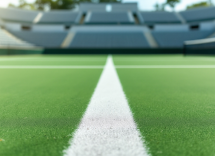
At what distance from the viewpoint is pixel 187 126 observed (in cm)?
99

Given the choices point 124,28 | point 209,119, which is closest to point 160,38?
point 124,28

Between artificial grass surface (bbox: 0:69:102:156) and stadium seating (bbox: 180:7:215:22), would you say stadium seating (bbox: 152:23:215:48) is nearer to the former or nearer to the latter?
stadium seating (bbox: 180:7:215:22)

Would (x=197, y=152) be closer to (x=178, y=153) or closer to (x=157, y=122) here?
(x=178, y=153)

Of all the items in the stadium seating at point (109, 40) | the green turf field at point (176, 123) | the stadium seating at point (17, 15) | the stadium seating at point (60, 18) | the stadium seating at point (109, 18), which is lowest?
the stadium seating at point (109, 40)

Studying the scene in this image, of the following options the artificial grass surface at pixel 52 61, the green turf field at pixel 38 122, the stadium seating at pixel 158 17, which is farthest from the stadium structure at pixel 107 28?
the green turf field at pixel 38 122

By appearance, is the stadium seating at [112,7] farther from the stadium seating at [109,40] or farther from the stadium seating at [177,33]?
the stadium seating at [109,40]

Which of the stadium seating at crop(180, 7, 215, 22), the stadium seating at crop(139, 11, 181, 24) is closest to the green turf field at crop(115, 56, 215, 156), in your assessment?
the stadium seating at crop(139, 11, 181, 24)

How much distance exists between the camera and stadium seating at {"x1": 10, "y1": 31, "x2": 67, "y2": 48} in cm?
2455

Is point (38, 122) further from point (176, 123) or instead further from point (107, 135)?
point (176, 123)

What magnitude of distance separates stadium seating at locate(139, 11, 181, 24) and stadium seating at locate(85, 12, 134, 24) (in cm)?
204

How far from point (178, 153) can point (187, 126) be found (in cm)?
32

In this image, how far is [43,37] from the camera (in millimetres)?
25672

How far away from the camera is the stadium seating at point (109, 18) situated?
27.1 metres

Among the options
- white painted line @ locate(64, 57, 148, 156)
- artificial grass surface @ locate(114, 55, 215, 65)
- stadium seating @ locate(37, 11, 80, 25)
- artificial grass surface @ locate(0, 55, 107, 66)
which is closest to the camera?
white painted line @ locate(64, 57, 148, 156)
